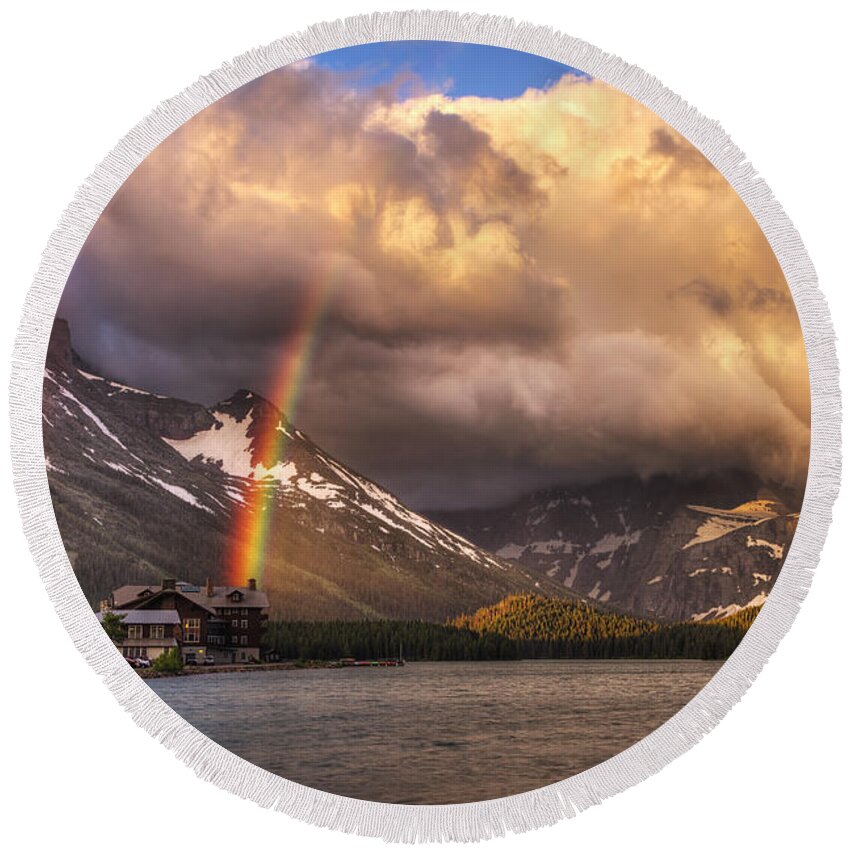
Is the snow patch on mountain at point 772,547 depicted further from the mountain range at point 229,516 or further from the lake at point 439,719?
the mountain range at point 229,516

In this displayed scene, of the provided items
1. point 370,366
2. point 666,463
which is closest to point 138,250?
point 370,366

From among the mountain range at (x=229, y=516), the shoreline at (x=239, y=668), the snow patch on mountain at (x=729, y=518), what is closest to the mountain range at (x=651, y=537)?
the snow patch on mountain at (x=729, y=518)

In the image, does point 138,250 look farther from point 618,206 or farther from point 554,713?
point 554,713

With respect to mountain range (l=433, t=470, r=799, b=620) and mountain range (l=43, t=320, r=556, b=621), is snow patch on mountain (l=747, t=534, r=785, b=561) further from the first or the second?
mountain range (l=43, t=320, r=556, b=621)

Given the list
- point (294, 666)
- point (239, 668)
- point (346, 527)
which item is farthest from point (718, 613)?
point (239, 668)

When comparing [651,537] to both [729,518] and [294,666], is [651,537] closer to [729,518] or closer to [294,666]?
[729,518]

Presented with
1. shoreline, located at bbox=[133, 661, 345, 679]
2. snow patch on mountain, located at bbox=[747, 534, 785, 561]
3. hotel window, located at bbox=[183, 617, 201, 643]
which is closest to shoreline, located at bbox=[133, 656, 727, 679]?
shoreline, located at bbox=[133, 661, 345, 679]
